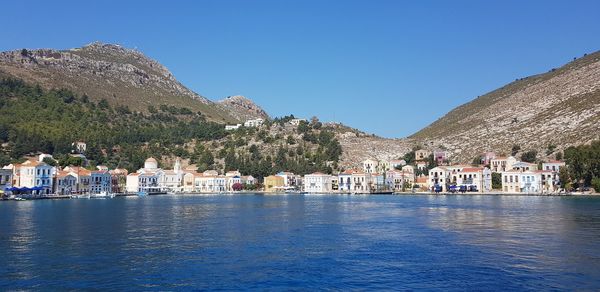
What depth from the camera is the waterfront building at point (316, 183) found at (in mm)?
126312

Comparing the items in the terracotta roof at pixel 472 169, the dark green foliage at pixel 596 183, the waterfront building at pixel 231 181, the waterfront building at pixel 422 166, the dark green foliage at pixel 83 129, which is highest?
the dark green foliage at pixel 83 129

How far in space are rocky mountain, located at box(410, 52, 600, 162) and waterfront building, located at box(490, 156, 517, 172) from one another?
910 cm

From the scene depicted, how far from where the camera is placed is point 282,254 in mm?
26766

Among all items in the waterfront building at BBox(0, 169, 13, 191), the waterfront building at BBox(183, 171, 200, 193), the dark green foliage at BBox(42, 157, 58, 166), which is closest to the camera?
the waterfront building at BBox(0, 169, 13, 191)

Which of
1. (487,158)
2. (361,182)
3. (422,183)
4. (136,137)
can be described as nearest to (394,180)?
(422,183)

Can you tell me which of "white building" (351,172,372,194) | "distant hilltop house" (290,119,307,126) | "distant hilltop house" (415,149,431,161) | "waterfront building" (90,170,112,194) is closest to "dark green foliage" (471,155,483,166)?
"distant hilltop house" (415,149,431,161)

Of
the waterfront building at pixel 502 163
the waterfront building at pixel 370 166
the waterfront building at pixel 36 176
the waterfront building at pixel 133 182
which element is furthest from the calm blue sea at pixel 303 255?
the waterfront building at pixel 370 166

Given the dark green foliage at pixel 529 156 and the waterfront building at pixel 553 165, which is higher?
the dark green foliage at pixel 529 156

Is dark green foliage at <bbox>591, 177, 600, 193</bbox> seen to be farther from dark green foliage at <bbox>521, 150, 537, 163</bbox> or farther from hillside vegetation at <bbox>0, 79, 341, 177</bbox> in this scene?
hillside vegetation at <bbox>0, 79, 341, 177</bbox>

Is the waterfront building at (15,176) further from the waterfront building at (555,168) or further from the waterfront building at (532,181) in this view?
the waterfront building at (555,168)

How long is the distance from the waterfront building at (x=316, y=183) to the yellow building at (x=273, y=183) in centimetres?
758

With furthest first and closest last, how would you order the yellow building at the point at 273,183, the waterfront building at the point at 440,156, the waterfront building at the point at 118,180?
1. the waterfront building at the point at 440,156
2. the yellow building at the point at 273,183
3. the waterfront building at the point at 118,180

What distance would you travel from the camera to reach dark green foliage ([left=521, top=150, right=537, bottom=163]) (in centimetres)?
11362

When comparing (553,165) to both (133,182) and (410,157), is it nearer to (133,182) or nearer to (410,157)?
(410,157)
